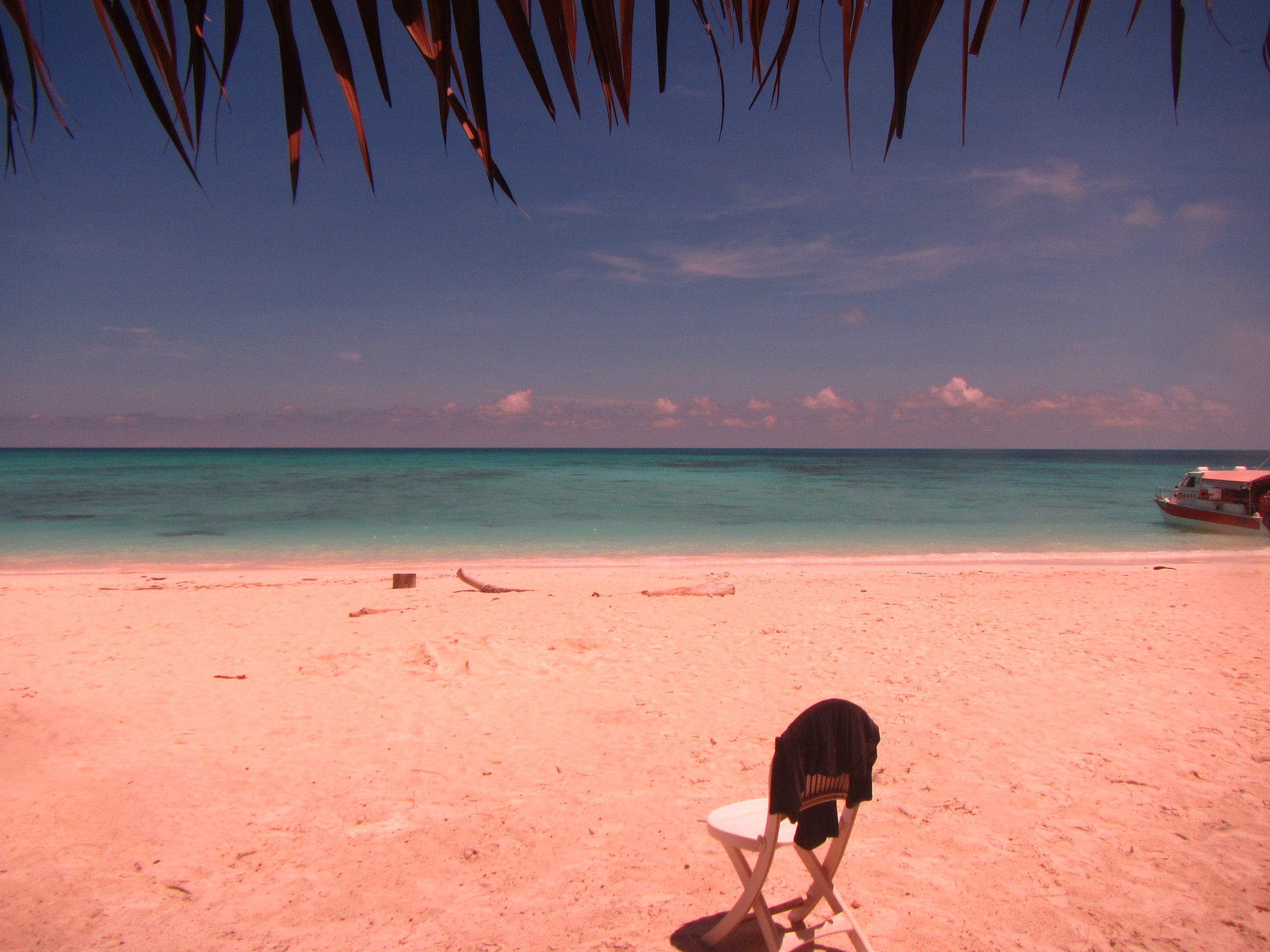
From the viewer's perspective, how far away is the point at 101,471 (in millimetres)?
58219

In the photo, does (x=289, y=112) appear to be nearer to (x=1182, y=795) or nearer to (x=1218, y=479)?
(x=1182, y=795)

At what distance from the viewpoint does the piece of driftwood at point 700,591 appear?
10180mm

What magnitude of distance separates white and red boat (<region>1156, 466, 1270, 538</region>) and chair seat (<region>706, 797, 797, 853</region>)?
21.1m

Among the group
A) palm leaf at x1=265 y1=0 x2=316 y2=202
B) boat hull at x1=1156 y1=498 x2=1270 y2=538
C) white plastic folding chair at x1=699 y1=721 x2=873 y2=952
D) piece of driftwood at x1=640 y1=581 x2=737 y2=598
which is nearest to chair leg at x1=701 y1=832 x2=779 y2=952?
white plastic folding chair at x1=699 y1=721 x2=873 y2=952

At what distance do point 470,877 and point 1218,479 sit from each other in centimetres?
2431

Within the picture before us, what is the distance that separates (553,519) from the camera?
83.9 feet

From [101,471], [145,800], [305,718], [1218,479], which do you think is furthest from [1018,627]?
[101,471]

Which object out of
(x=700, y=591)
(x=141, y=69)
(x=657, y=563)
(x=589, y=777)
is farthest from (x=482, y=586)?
(x=141, y=69)

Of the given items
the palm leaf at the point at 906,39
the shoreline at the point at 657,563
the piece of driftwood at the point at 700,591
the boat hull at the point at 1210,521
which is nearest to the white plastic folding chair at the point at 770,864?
the palm leaf at the point at 906,39

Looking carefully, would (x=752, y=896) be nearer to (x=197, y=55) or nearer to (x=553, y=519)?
(x=197, y=55)

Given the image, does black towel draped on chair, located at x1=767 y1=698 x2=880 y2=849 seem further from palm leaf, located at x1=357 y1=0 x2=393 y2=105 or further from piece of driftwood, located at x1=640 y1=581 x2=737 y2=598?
piece of driftwood, located at x1=640 y1=581 x2=737 y2=598

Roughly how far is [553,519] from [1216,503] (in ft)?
68.2

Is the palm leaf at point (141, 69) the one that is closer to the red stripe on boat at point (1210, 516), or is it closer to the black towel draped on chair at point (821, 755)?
the black towel draped on chair at point (821, 755)

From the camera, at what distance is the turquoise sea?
59.4 ft
